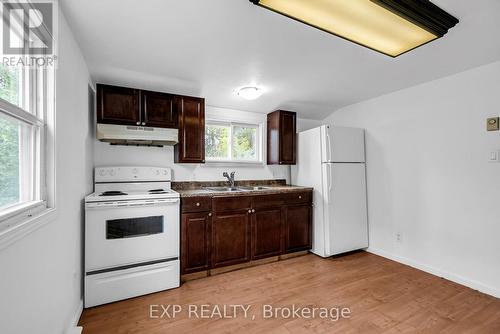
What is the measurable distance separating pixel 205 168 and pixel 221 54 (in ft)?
5.68

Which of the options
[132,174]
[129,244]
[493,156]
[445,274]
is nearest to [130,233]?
[129,244]

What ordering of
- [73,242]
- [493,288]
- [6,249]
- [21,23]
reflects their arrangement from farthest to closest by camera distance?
1. [493,288]
2. [73,242]
3. [21,23]
4. [6,249]

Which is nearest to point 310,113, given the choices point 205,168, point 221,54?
point 205,168

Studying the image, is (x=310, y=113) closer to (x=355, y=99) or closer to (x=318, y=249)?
(x=355, y=99)

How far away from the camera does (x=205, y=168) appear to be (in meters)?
3.45

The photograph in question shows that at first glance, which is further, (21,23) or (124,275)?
(124,275)

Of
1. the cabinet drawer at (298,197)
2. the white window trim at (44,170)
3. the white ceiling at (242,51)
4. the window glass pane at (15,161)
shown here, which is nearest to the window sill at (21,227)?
the white window trim at (44,170)

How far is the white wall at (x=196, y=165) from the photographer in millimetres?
2881

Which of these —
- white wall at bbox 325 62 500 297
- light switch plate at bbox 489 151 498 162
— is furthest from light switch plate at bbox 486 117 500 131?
light switch plate at bbox 489 151 498 162

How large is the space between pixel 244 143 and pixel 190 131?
109 centimetres

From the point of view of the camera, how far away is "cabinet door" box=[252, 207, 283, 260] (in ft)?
10.0

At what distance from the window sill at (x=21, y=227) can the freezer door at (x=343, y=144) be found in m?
2.98

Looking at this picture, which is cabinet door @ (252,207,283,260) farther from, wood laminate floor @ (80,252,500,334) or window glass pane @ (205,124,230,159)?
window glass pane @ (205,124,230,159)

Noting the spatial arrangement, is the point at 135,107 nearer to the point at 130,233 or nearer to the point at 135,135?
the point at 135,135
